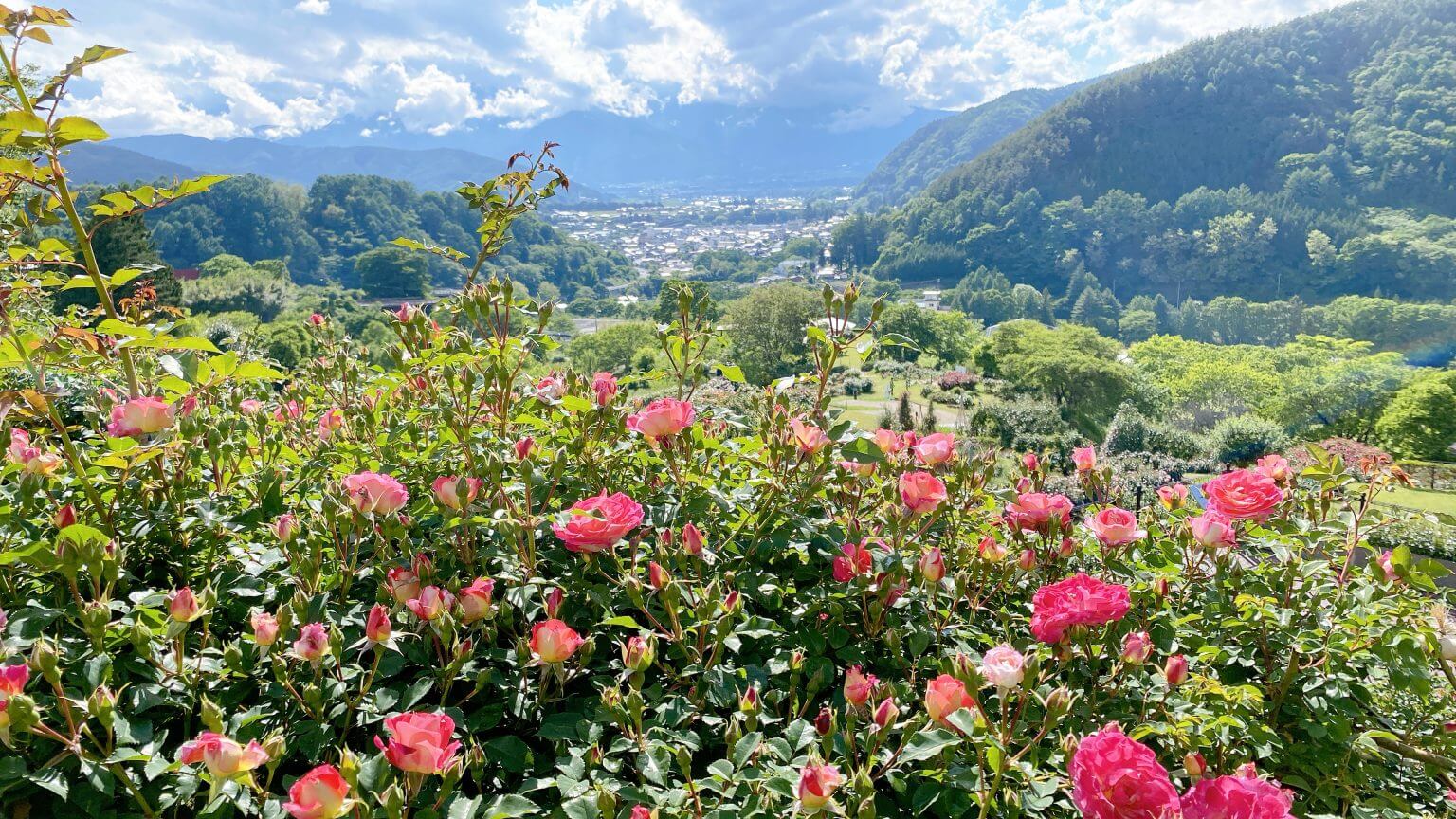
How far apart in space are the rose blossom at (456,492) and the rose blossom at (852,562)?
1.94ft

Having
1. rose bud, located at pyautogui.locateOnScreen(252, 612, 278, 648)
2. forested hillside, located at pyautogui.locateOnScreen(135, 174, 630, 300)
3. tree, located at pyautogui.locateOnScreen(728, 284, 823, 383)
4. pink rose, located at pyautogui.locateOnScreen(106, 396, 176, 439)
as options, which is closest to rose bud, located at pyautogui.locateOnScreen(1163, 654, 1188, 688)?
rose bud, located at pyautogui.locateOnScreen(252, 612, 278, 648)

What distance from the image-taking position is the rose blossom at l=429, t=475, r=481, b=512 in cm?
110

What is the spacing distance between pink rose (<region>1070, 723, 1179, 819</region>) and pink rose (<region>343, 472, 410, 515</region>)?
99 cm

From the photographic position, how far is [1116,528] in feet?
4.28

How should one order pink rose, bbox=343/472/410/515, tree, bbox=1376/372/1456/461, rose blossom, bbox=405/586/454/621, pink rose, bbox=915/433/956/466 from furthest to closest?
tree, bbox=1376/372/1456/461 < pink rose, bbox=915/433/956/466 < pink rose, bbox=343/472/410/515 < rose blossom, bbox=405/586/454/621

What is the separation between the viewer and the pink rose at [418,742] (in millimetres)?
729

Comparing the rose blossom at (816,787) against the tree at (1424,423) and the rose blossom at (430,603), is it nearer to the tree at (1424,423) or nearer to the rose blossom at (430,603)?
the rose blossom at (430,603)

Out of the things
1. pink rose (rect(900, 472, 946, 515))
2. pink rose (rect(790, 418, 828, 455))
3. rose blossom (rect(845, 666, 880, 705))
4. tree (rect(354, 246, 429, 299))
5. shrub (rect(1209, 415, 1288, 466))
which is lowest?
shrub (rect(1209, 415, 1288, 466))

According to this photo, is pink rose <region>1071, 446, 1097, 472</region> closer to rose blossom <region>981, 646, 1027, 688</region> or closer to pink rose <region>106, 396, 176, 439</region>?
rose blossom <region>981, 646, 1027, 688</region>

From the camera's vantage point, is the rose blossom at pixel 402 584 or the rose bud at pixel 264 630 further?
the rose blossom at pixel 402 584

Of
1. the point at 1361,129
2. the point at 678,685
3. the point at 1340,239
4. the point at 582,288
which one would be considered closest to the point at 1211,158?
the point at 1361,129

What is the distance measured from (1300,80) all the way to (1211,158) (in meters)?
16.2

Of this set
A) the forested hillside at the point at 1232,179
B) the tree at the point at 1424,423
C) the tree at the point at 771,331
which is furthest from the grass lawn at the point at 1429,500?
the forested hillside at the point at 1232,179

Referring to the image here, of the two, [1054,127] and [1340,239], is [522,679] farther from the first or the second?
[1054,127]
